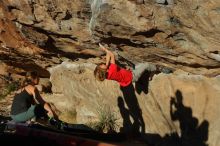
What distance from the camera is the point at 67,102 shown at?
11805 millimetres

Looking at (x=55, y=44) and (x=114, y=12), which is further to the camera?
(x=55, y=44)

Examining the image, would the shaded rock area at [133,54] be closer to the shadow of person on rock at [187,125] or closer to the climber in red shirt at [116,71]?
the shadow of person on rock at [187,125]

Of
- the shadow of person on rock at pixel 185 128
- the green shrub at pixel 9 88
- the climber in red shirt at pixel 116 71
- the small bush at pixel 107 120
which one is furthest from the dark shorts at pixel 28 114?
the green shrub at pixel 9 88

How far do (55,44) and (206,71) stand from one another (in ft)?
11.4

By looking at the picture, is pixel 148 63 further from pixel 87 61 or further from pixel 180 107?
pixel 87 61

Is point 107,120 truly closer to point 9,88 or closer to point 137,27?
point 9,88

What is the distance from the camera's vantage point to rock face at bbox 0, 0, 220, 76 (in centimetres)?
645

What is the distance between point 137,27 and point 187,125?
2089 millimetres

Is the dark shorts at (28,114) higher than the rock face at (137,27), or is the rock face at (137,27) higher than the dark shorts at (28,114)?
the rock face at (137,27)

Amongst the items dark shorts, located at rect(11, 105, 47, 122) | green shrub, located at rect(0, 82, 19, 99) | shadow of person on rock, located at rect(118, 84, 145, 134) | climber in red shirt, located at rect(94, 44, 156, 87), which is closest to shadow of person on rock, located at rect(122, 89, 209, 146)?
climber in red shirt, located at rect(94, 44, 156, 87)

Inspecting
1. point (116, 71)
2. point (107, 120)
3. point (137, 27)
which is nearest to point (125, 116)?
point (107, 120)

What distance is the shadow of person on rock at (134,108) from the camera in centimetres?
963

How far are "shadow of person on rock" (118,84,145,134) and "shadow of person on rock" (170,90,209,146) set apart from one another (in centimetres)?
119

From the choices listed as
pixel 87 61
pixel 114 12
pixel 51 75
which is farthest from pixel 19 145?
pixel 51 75
